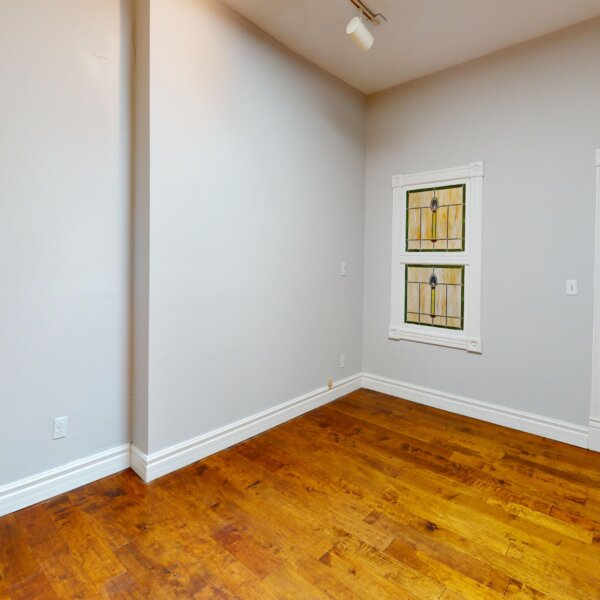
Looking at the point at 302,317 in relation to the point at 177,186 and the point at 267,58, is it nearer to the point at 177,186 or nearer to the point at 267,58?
the point at 177,186

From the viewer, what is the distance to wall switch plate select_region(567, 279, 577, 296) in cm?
274

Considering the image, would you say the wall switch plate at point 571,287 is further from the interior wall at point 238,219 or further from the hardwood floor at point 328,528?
the interior wall at point 238,219

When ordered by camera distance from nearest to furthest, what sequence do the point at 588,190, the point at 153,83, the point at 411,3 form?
the point at 153,83 → the point at 411,3 → the point at 588,190

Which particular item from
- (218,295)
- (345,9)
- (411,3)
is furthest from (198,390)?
(411,3)

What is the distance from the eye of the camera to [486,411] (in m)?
3.18

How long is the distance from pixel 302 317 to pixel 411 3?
7.40ft

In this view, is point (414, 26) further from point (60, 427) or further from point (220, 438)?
point (60, 427)

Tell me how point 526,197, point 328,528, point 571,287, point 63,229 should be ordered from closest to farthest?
1. point 328,528
2. point 63,229
3. point 571,287
4. point 526,197

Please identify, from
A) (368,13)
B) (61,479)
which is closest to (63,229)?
(61,479)

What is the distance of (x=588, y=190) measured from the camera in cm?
267

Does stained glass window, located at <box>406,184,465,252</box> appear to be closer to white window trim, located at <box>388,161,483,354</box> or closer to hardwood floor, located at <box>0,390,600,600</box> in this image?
white window trim, located at <box>388,161,483,354</box>

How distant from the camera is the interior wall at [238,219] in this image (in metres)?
2.30

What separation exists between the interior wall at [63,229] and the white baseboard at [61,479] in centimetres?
5

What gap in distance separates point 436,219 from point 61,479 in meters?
3.24
